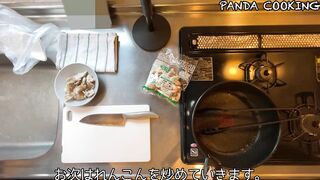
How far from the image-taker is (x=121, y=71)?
824 mm

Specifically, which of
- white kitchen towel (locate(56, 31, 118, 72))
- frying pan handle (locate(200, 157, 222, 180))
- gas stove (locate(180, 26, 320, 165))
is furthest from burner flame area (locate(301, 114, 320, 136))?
white kitchen towel (locate(56, 31, 118, 72))

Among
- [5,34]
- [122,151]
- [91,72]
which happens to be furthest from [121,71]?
[5,34]

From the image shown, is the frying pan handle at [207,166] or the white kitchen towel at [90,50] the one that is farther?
the white kitchen towel at [90,50]

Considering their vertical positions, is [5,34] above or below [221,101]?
above

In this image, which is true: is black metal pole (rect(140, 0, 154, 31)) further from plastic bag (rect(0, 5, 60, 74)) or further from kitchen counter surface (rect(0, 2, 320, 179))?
plastic bag (rect(0, 5, 60, 74))

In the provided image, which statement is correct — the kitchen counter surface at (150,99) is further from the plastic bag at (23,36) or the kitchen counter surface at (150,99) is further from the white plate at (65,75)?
the plastic bag at (23,36)

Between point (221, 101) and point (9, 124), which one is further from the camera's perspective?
point (9, 124)

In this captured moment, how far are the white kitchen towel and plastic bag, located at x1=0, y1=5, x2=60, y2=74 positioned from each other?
4 centimetres

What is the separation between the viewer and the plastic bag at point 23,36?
838 millimetres

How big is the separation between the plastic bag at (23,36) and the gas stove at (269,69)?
0.35m

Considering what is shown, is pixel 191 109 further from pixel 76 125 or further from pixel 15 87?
pixel 15 87

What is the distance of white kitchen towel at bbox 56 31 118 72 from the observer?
814mm

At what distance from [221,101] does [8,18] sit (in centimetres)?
58

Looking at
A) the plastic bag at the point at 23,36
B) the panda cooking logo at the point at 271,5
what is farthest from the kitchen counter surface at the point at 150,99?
the plastic bag at the point at 23,36
